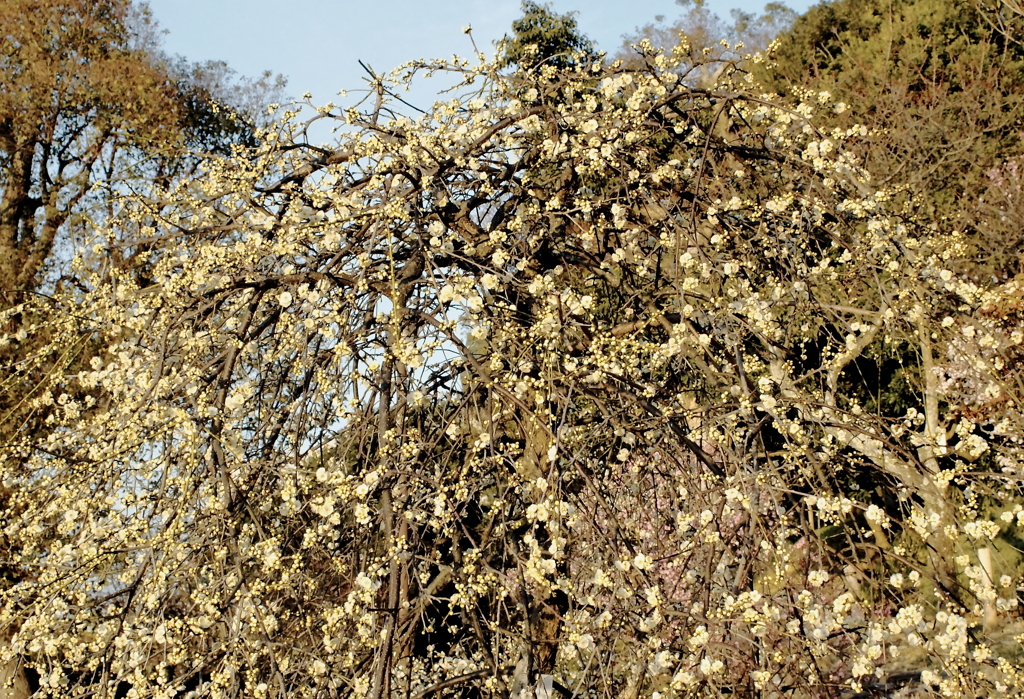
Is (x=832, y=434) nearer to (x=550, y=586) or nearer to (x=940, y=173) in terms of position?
(x=550, y=586)

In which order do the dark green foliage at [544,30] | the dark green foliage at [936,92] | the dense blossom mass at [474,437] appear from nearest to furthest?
the dense blossom mass at [474,437] < the dark green foliage at [936,92] < the dark green foliage at [544,30]

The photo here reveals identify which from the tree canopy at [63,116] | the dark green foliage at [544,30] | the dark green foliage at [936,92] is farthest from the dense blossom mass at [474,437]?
the dark green foliage at [544,30]

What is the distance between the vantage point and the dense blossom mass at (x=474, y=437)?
2.14 metres

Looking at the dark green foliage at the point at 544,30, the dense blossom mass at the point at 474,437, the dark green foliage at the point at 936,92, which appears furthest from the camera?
the dark green foliage at the point at 544,30

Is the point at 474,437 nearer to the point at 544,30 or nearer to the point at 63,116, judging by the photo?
the point at 63,116

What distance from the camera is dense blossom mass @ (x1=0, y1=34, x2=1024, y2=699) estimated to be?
2145 millimetres

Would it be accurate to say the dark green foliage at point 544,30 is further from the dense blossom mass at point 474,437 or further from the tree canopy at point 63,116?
the dense blossom mass at point 474,437

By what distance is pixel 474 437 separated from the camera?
8.04 feet

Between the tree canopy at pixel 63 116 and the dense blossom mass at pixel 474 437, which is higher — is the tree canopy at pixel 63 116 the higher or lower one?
the higher one

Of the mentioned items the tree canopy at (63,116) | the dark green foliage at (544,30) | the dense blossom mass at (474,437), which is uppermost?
the dark green foliage at (544,30)

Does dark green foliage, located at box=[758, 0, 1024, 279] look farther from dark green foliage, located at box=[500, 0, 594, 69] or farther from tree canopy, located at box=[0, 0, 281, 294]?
tree canopy, located at box=[0, 0, 281, 294]

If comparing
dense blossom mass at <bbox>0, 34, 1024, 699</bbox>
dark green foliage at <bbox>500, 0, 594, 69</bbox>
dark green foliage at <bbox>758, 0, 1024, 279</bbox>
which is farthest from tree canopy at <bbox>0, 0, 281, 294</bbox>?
dark green foliage at <bbox>758, 0, 1024, 279</bbox>

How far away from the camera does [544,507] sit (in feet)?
6.86

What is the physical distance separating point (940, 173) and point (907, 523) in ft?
22.7
